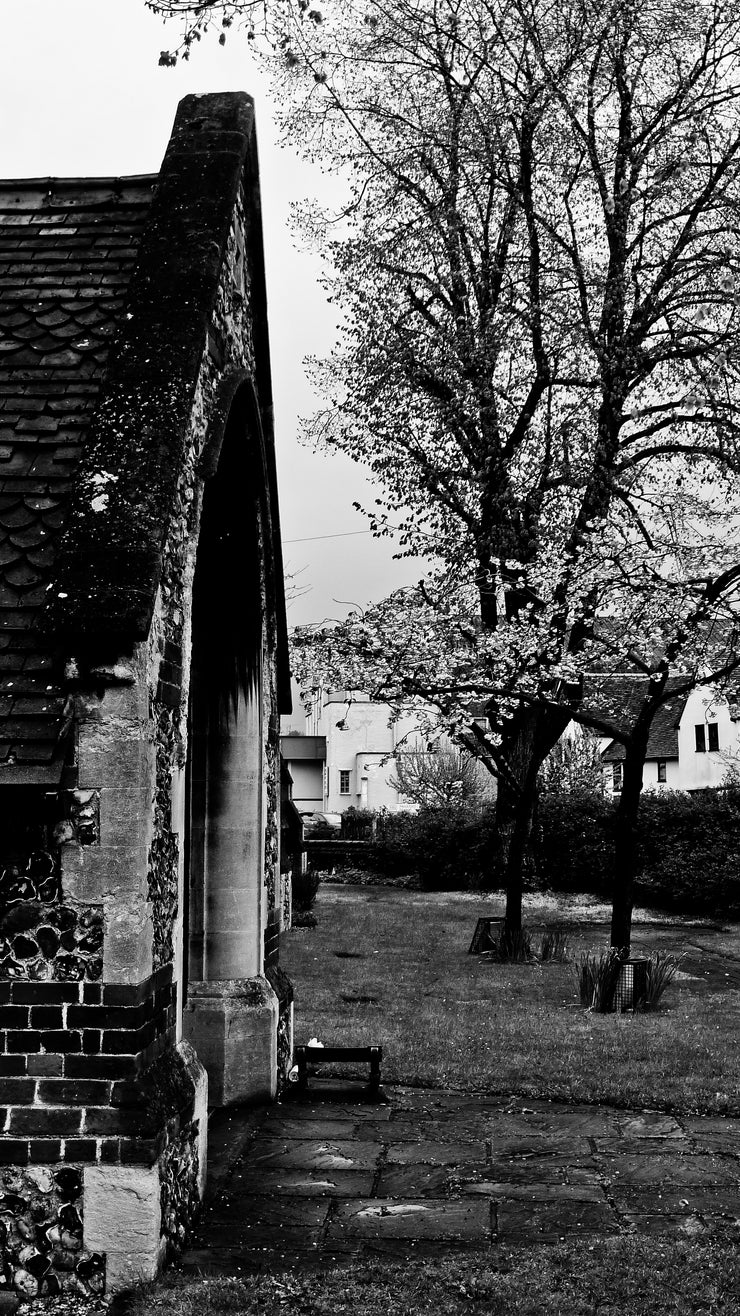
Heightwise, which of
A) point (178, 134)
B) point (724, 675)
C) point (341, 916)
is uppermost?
point (178, 134)

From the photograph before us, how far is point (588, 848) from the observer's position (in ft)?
91.8

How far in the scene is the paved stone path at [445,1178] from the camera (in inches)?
214

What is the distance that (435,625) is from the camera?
18.2 metres

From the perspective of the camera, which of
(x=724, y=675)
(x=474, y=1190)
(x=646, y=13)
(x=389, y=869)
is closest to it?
(x=474, y=1190)

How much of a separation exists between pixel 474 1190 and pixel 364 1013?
6.39 metres

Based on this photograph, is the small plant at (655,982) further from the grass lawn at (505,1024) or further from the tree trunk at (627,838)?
the tree trunk at (627,838)

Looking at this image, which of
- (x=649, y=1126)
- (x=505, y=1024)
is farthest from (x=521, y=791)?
(x=649, y=1126)

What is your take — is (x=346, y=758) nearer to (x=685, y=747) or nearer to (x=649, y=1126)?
(x=685, y=747)

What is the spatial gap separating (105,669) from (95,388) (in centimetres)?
170

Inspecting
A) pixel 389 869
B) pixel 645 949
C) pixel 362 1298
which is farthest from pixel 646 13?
pixel 389 869

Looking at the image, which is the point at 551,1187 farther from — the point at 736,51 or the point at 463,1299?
the point at 736,51

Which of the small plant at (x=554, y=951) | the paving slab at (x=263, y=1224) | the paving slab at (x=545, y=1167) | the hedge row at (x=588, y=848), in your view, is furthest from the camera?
the hedge row at (x=588, y=848)

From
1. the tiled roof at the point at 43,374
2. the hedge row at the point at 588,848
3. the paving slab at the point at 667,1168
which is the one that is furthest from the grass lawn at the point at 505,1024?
the tiled roof at the point at 43,374

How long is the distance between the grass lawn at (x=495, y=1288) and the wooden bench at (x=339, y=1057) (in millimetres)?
3010
